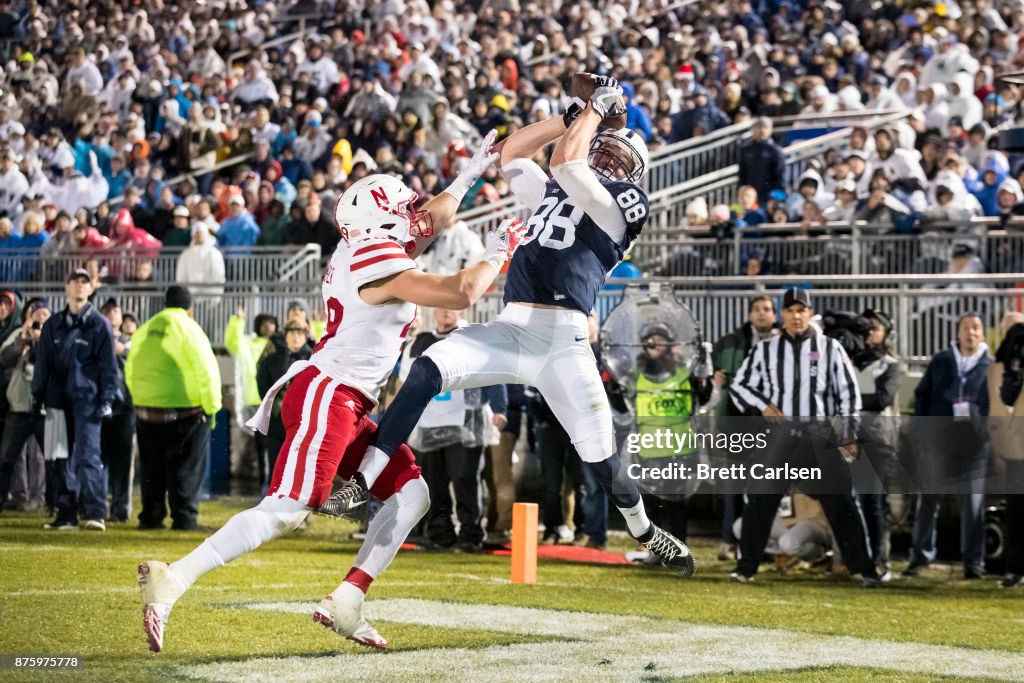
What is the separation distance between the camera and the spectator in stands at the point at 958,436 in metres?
10.0

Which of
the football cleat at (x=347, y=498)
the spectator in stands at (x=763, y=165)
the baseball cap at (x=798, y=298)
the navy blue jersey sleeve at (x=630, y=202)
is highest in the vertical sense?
the spectator in stands at (x=763, y=165)

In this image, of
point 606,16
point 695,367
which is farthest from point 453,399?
point 606,16

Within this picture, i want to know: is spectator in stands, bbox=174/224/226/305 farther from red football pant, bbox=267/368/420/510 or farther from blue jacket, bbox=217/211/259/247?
red football pant, bbox=267/368/420/510

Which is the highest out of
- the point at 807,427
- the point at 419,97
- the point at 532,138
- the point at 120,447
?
the point at 419,97

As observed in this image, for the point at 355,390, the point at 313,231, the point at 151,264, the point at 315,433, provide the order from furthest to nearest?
the point at 313,231 < the point at 151,264 < the point at 355,390 < the point at 315,433

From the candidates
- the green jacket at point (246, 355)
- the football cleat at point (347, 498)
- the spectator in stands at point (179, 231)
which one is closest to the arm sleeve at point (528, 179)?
the football cleat at point (347, 498)

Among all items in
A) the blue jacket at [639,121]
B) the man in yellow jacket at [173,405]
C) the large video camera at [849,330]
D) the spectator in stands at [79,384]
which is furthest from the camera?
the blue jacket at [639,121]

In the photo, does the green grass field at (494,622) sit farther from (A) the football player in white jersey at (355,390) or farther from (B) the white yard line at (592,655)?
(A) the football player in white jersey at (355,390)

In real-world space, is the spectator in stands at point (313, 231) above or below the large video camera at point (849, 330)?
above

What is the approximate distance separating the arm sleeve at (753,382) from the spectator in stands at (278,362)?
370cm

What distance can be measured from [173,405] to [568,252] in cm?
571

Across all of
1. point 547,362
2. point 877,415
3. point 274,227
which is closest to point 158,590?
point 547,362

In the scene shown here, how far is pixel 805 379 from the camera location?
377 inches

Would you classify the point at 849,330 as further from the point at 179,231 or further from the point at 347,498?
the point at 179,231
